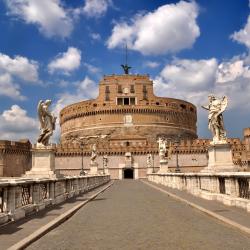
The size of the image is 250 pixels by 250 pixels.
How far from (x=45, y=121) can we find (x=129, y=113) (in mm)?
74318

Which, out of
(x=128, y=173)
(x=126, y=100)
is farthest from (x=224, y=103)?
(x=126, y=100)

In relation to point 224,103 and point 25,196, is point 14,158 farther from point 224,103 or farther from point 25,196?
point 25,196

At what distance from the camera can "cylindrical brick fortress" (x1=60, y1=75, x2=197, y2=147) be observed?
296ft

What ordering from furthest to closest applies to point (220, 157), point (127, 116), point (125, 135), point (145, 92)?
point (145, 92)
point (127, 116)
point (125, 135)
point (220, 157)

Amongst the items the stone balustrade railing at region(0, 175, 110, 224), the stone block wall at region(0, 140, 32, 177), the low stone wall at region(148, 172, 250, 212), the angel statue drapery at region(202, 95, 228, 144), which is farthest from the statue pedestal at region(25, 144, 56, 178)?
the stone block wall at region(0, 140, 32, 177)

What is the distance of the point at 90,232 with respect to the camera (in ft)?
23.6

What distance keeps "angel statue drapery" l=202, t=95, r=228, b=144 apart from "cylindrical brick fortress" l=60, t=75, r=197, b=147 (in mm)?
69274

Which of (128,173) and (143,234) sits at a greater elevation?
(128,173)

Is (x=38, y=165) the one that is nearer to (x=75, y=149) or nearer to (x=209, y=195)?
(x=209, y=195)

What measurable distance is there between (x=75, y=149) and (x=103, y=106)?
763 inches

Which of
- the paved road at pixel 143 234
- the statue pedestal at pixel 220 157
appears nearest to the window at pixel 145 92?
the statue pedestal at pixel 220 157

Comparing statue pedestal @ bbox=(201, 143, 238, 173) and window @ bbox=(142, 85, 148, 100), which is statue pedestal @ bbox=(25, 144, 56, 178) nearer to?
statue pedestal @ bbox=(201, 143, 238, 173)

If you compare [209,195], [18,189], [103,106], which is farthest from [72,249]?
[103,106]

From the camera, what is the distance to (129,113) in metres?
90.2
